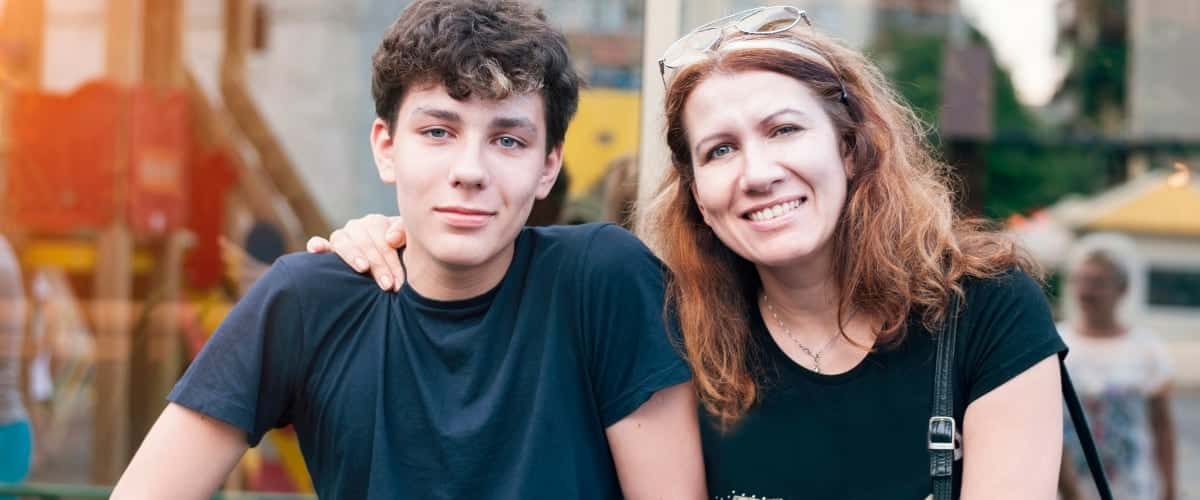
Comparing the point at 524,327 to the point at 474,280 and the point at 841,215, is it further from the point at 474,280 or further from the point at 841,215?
the point at 841,215

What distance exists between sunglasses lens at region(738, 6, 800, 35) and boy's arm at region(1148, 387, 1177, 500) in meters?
4.10

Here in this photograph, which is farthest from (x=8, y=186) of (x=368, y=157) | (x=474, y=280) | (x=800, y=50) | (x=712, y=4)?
(x=800, y=50)

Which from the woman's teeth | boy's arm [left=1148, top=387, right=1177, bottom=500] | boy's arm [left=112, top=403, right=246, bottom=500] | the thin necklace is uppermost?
the woman's teeth

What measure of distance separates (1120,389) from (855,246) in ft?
12.7

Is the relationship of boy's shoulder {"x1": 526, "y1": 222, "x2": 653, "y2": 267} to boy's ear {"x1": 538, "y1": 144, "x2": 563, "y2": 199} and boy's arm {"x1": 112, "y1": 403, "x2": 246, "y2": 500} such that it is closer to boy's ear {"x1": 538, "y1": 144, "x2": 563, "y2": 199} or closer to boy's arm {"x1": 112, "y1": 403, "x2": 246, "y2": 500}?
boy's ear {"x1": 538, "y1": 144, "x2": 563, "y2": 199}

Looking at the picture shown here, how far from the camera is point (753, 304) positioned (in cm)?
233

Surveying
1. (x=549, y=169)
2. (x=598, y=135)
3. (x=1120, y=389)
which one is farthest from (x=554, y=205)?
(x=1120, y=389)

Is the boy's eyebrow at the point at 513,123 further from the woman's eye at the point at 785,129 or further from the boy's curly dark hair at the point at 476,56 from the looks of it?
the woman's eye at the point at 785,129

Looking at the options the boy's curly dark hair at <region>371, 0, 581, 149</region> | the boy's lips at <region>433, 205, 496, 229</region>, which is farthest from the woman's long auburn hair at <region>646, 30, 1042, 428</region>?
the boy's lips at <region>433, 205, 496, 229</region>

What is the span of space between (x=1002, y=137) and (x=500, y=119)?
16.9ft

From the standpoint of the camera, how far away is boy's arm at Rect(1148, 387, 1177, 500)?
5578 millimetres

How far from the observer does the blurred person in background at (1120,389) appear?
18.0 ft

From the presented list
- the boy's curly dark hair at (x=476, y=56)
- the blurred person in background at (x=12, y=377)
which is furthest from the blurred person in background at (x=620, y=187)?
the blurred person in background at (x=12, y=377)

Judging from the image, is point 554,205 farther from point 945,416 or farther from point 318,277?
point 945,416
